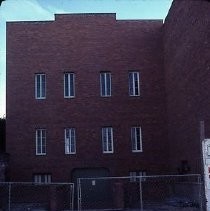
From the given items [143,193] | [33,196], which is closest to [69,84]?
[33,196]

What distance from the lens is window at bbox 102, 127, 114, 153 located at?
33062 mm

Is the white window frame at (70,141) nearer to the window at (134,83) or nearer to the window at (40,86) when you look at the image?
the window at (40,86)

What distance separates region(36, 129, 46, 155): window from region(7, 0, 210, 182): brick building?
0.07 meters

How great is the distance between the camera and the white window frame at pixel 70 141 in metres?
33.0

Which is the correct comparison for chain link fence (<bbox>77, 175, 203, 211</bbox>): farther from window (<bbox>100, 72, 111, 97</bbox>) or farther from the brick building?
window (<bbox>100, 72, 111, 97</bbox>)

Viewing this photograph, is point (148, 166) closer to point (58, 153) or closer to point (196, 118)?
point (58, 153)

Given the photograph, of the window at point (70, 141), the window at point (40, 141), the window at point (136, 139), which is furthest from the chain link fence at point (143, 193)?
the window at point (40, 141)

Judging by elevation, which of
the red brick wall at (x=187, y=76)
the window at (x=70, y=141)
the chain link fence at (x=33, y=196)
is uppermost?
the red brick wall at (x=187, y=76)

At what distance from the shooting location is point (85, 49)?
3388 centimetres

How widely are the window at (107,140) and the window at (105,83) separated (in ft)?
8.17

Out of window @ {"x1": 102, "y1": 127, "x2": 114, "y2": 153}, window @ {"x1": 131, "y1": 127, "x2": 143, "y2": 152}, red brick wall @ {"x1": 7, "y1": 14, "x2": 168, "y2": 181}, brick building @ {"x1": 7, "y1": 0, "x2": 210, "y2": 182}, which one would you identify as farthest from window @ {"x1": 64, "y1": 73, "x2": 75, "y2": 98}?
window @ {"x1": 131, "y1": 127, "x2": 143, "y2": 152}

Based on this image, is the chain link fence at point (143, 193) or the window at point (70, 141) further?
the window at point (70, 141)

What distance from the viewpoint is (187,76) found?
2752 cm

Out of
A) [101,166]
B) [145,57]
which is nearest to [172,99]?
[145,57]
